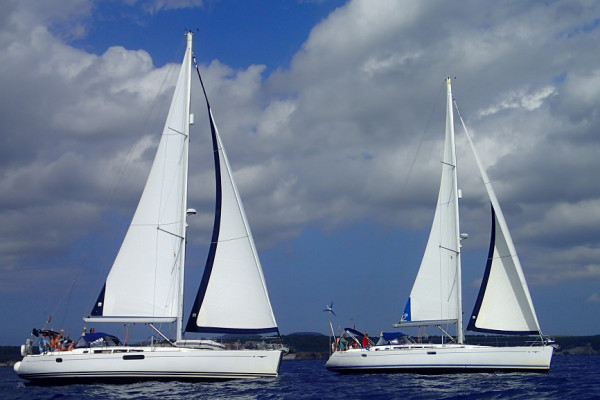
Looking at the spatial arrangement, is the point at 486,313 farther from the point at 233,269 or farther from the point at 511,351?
the point at 233,269

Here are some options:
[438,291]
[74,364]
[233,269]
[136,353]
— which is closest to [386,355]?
[438,291]

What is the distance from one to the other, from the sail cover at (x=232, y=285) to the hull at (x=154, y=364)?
1.70m

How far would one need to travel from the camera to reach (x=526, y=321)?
33562 mm

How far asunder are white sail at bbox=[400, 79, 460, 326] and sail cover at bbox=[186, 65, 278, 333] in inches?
394

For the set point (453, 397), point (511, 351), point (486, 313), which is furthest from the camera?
point (486, 313)

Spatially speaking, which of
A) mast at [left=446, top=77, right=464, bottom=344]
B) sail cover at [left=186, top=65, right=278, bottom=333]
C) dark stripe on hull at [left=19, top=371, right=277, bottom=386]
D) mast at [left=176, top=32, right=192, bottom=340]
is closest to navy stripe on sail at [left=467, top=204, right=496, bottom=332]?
mast at [left=446, top=77, right=464, bottom=344]

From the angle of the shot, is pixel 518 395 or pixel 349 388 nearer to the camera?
pixel 518 395

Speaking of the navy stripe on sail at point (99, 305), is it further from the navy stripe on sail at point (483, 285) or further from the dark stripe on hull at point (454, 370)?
the navy stripe on sail at point (483, 285)

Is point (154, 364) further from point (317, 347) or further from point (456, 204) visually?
point (317, 347)

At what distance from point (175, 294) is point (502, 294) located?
16332mm

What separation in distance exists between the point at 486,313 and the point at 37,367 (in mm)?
21238

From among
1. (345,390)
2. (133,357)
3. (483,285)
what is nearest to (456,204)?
(483,285)

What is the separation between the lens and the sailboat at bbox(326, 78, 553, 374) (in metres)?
32.1

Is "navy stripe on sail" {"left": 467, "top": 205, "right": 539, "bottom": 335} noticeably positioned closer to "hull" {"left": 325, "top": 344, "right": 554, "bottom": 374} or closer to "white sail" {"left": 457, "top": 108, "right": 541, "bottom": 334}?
"white sail" {"left": 457, "top": 108, "right": 541, "bottom": 334}
